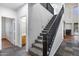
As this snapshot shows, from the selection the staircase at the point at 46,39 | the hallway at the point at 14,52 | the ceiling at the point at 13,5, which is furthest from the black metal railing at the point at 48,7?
the hallway at the point at 14,52

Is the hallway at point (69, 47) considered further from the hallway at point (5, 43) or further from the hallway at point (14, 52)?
the hallway at point (5, 43)

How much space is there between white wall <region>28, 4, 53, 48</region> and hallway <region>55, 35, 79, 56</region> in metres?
0.50

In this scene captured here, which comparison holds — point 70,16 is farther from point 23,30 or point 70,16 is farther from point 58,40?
point 23,30

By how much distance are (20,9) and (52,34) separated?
0.75 m

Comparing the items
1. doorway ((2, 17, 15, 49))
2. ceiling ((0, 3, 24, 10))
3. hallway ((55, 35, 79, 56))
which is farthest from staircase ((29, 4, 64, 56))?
ceiling ((0, 3, 24, 10))

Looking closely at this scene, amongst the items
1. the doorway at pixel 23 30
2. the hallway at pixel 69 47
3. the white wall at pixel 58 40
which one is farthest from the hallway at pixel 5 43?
the hallway at pixel 69 47

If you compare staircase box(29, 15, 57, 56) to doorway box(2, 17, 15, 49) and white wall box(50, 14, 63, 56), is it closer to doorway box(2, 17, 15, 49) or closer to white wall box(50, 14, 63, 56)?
white wall box(50, 14, 63, 56)

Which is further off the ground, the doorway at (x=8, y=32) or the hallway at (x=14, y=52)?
the doorway at (x=8, y=32)

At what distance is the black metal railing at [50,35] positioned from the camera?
1.93 m

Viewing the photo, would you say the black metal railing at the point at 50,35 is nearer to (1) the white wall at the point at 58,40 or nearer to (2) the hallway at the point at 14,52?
(1) the white wall at the point at 58,40

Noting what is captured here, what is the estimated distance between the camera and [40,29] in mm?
1983

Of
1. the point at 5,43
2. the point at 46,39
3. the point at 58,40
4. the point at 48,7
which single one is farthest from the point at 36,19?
the point at 5,43

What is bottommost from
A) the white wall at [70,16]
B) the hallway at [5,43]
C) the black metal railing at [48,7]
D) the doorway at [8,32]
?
the hallway at [5,43]

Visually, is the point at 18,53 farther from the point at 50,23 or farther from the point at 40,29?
the point at 50,23
